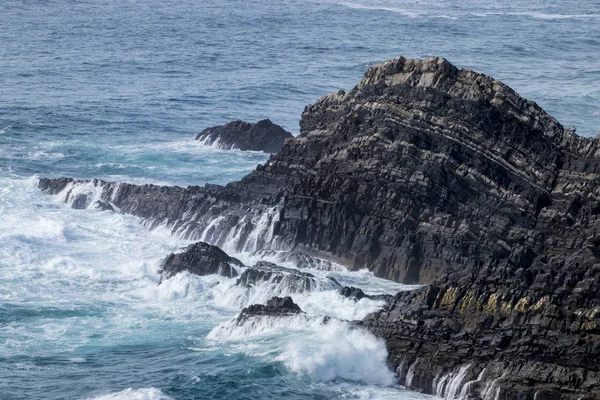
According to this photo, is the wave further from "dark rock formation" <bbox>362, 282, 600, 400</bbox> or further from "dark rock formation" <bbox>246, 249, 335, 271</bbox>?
"dark rock formation" <bbox>246, 249, 335, 271</bbox>

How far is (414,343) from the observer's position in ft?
137

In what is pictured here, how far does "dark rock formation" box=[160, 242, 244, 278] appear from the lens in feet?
174

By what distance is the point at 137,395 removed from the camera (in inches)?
1564

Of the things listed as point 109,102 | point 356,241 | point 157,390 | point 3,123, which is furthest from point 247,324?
point 109,102

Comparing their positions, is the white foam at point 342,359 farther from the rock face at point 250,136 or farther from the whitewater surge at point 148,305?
the rock face at point 250,136

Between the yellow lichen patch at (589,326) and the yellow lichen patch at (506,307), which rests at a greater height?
the yellow lichen patch at (589,326)

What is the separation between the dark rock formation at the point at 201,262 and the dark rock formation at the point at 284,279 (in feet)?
5.71

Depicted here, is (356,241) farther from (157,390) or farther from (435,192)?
(157,390)

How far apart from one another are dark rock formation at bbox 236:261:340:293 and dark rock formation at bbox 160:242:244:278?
1740 mm

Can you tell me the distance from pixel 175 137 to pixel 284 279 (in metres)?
35.2

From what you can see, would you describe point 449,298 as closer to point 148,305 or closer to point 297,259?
point 297,259

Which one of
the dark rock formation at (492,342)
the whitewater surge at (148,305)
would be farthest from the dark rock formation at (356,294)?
the dark rock formation at (492,342)

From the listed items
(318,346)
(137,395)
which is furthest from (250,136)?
(137,395)

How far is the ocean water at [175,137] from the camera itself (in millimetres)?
42531
